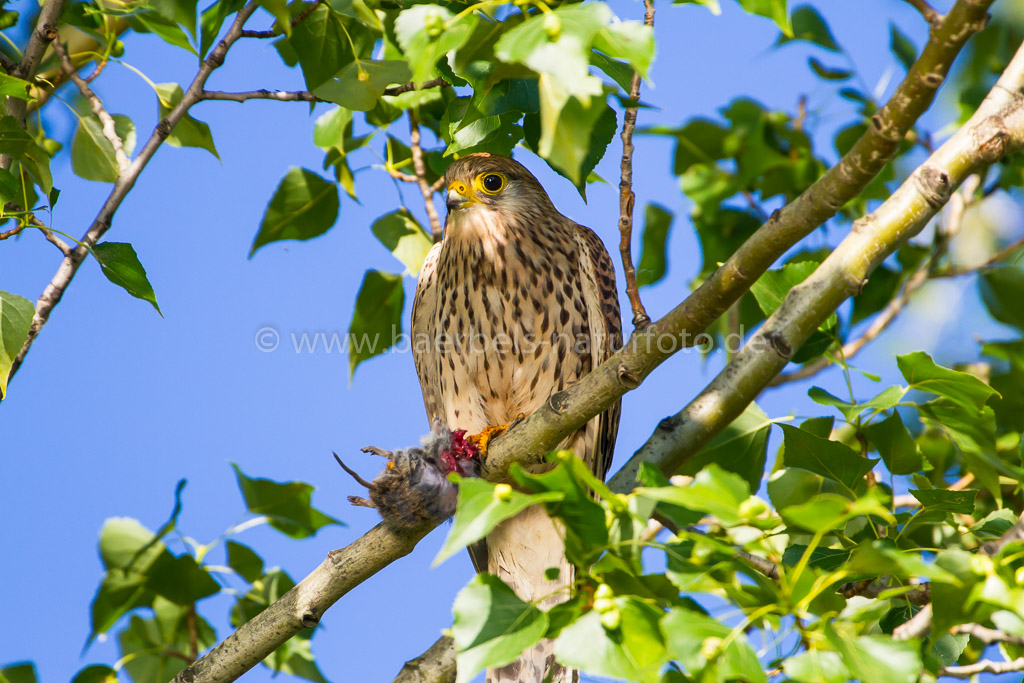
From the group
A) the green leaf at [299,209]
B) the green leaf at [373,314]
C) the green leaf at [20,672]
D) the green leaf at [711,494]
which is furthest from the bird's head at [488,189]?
the green leaf at [711,494]

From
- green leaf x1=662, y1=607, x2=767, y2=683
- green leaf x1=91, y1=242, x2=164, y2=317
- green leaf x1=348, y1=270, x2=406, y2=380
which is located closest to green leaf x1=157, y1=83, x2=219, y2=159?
green leaf x1=348, y1=270, x2=406, y2=380

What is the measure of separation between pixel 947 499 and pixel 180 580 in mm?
2801

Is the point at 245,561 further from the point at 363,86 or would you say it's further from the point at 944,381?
the point at 944,381

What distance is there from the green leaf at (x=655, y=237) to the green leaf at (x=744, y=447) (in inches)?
50.4

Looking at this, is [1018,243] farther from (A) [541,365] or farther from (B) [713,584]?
(B) [713,584]

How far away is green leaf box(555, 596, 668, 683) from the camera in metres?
1.47

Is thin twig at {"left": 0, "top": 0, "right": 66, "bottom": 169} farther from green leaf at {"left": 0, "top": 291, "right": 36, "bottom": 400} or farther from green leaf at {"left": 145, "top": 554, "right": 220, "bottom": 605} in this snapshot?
green leaf at {"left": 145, "top": 554, "right": 220, "bottom": 605}

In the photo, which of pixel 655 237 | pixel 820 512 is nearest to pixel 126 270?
pixel 820 512

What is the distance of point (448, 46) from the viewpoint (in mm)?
1611

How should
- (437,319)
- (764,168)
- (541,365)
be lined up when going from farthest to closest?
(764,168) < (437,319) < (541,365)

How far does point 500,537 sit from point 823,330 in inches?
62.2

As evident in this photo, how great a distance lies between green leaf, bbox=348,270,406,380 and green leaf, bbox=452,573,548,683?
2.22 meters

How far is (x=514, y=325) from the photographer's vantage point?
3.54 meters

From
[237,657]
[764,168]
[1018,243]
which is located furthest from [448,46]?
[1018,243]
